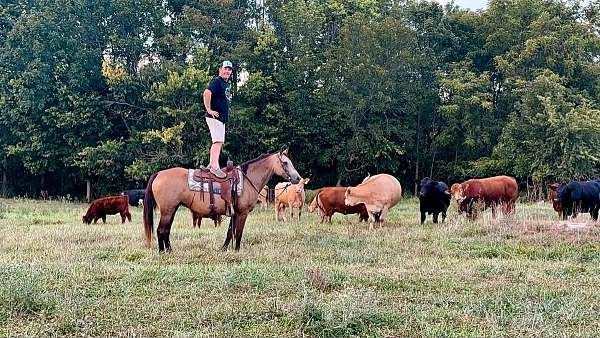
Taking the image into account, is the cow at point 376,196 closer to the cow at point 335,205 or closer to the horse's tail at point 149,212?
the cow at point 335,205

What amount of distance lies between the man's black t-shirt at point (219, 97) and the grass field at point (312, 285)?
97.5 inches

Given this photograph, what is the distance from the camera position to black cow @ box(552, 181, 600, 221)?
15.9 metres

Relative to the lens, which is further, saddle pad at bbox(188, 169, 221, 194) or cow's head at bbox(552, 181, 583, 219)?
cow's head at bbox(552, 181, 583, 219)

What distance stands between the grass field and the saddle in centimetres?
83

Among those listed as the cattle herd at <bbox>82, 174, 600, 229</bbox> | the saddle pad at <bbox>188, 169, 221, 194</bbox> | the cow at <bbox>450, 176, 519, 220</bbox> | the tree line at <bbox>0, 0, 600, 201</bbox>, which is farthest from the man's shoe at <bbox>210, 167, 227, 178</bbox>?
the tree line at <bbox>0, 0, 600, 201</bbox>

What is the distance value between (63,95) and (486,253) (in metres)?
25.9

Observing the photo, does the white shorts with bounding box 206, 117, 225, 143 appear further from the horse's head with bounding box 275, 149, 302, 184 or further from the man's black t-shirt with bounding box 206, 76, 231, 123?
the horse's head with bounding box 275, 149, 302, 184

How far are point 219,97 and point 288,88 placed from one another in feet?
70.3

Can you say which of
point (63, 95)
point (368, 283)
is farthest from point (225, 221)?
point (63, 95)

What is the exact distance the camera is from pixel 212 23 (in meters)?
32.0

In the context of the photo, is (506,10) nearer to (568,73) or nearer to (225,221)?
(568,73)

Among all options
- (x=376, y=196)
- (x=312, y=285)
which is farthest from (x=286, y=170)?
(x=376, y=196)

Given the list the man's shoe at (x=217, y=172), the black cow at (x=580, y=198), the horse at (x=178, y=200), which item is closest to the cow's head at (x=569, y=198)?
the black cow at (x=580, y=198)

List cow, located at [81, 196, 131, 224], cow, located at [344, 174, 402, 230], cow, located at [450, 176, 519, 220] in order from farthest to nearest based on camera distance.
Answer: cow, located at [81, 196, 131, 224] < cow, located at [450, 176, 519, 220] < cow, located at [344, 174, 402, 230]
